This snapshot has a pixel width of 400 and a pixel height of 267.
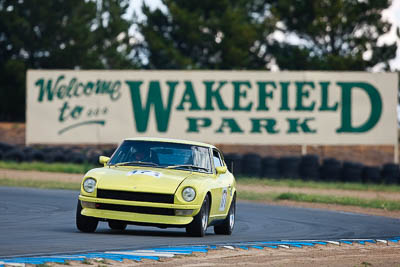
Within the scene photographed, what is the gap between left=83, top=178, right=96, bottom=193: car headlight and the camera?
11594 millimetres

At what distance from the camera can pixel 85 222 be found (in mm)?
11992

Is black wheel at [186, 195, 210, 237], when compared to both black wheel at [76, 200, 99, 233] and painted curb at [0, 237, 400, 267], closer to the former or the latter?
painted curb at [0, 237, 400, 267]

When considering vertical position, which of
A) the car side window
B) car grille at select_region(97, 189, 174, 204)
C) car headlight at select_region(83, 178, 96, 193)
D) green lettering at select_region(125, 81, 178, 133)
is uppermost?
green lettering at select_region(125, 81, 178, 133)

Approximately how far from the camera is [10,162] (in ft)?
117

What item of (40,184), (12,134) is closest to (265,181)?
(40,184)

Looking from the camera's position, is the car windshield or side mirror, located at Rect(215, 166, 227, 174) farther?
side mirror, located at Rect(215, 166, 227, 174)

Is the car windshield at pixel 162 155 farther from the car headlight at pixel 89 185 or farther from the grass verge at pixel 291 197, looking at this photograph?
A: the grass verge at pixel 291 197

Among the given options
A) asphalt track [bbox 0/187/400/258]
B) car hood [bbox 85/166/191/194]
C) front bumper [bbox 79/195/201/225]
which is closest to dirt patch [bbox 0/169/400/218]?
asphalt track [bbox 0/187/400/258]

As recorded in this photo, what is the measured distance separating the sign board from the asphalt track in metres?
16.6

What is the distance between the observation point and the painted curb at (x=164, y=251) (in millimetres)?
8773

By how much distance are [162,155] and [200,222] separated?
128 centimetres

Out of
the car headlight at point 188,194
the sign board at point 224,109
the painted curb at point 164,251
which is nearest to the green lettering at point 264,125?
the sign board at point 224,109

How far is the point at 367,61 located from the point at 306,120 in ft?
54.9

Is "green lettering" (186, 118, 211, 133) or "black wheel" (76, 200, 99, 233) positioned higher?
"green lettering" (186, 118, 211, 133)
